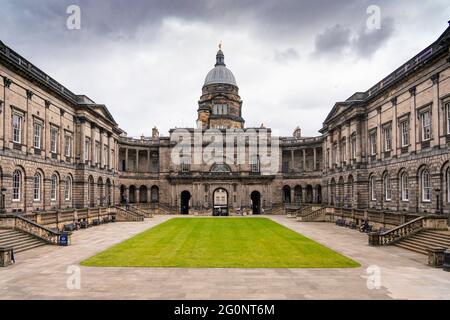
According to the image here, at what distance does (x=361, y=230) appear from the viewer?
36.2 meters

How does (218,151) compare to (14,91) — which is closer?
(14,91)

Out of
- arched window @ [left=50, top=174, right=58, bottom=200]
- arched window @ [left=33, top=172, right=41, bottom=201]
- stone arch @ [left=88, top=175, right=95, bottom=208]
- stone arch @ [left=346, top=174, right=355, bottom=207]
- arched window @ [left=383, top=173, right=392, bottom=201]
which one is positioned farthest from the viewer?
stone arch @ [left=88, top=175, right=95, bottom=208]

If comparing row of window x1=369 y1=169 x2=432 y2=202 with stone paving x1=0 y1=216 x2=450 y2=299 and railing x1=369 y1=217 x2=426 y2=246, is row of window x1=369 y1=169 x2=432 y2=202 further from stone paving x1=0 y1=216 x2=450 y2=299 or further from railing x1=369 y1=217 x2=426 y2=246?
stone paving x1=0 y1=216 x2=450 y2=299

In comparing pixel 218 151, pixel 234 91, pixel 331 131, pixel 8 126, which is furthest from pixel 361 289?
pixel 234 91

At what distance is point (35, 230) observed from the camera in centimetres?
2750

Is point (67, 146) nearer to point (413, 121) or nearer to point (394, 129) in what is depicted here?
point (394, 129)

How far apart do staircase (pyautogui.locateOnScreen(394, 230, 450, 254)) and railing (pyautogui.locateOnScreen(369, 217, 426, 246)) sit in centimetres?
41

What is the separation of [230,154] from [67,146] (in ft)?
112

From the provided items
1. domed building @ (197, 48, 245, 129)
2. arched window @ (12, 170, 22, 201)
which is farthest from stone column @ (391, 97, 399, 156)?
domed building @ (197, 48, 245, 129)

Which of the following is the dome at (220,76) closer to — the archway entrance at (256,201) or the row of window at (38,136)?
the archway entrance at (256,201)

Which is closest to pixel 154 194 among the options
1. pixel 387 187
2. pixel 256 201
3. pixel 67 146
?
pixel 256 201

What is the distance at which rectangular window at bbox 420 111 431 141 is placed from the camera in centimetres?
3083

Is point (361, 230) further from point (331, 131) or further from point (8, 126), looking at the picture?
point (8, 126)
